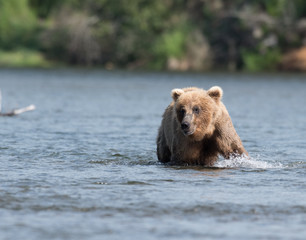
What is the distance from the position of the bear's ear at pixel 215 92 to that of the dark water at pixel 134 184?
981 mm

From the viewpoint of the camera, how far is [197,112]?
32.7 ft

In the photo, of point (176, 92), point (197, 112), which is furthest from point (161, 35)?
point (197, 112)

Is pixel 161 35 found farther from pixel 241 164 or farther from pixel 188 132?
pixel 188 132

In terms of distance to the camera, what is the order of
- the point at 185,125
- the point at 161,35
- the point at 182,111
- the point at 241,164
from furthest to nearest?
the point at 161,35
the point at 241,164
the point at 182,111
the point at 185,125

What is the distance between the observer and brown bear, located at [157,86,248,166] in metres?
9.98

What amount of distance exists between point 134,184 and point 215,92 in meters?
1.98

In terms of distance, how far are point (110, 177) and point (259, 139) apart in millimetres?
6309

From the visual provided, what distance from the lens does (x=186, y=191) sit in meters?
8.66

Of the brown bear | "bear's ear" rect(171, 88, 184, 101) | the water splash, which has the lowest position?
the water splash

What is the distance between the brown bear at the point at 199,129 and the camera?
32.7 feet

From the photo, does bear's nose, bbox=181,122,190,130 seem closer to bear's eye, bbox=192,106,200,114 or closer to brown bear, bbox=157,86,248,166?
brown bear, bbox=157,86,248,166

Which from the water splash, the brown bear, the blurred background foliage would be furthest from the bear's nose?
the blurred background foliage

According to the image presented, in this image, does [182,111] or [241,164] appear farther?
[241,164]

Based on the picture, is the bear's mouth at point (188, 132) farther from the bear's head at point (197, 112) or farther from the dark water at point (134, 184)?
the dark water at point (134, 184)
